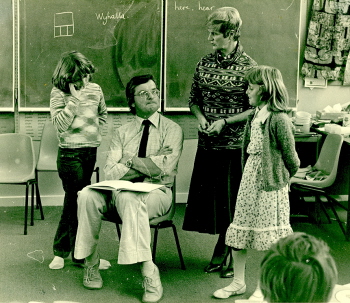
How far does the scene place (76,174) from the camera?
10.4ft

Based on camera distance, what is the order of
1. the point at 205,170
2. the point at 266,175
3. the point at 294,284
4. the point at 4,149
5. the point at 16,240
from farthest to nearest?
the point at 4,149, the point at 16,240, the point at 205,170, the point at 266,175, the point at 294,284

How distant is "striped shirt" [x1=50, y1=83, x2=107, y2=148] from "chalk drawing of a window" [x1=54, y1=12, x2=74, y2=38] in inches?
53.1

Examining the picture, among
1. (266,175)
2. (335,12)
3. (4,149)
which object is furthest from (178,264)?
(335,12)

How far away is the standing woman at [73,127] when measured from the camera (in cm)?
307

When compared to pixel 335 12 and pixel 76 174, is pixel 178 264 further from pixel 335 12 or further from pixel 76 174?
pixel 335 12

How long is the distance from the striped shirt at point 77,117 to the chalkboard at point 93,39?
4.27 feet

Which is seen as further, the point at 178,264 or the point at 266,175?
the point at 178,264

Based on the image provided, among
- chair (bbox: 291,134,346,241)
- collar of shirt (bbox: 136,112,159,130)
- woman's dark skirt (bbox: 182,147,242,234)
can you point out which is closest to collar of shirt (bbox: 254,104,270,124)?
woman's dark skirt (bbox: 182,147,242,234)

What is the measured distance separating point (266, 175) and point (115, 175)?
0.87 m

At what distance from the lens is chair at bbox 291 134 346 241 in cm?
393

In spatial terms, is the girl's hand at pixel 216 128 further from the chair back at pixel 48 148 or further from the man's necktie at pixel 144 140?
the chair back at pixel 48 148

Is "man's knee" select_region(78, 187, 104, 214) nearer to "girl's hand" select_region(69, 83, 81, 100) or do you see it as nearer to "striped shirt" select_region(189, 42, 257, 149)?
"girl's hand" select_region(69, 83, 81, 100)

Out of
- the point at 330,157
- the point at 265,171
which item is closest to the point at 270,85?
the point at 265,171

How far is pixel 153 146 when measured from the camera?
10.2ft
